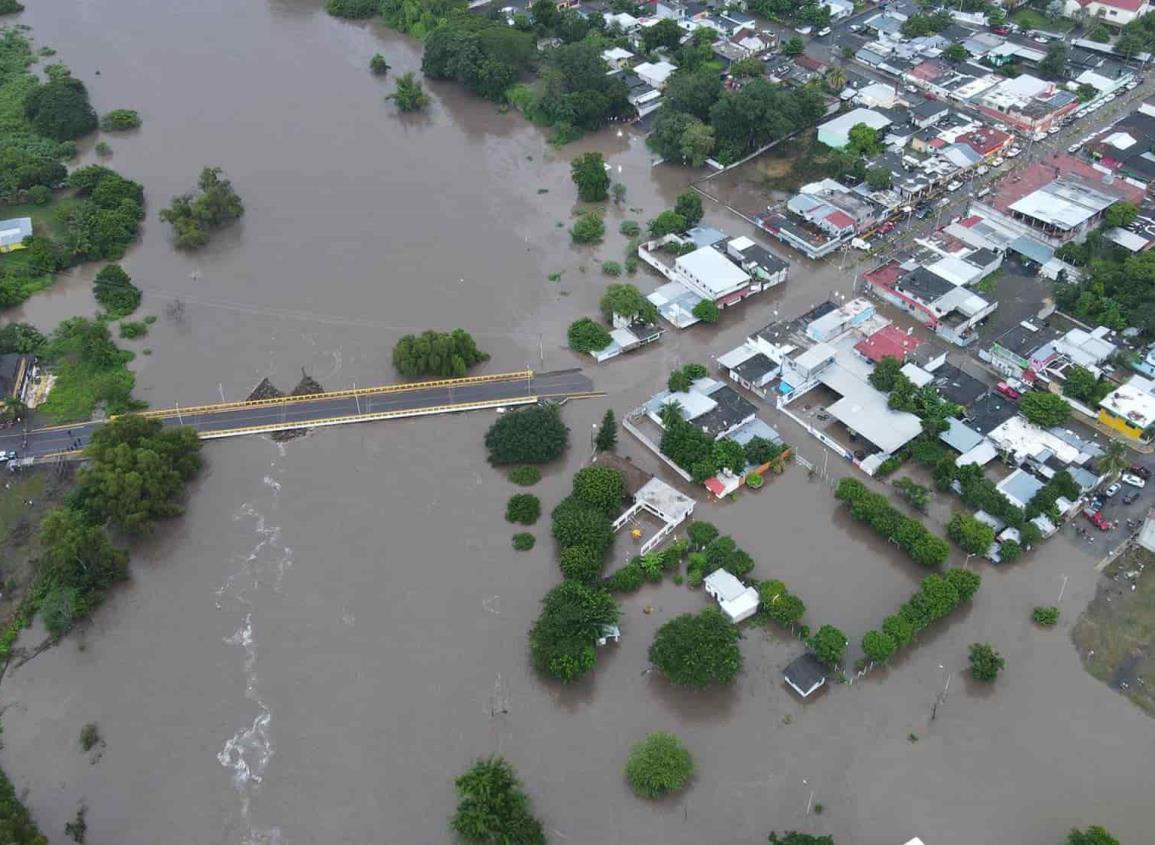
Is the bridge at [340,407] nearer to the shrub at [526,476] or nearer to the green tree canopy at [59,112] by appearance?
the shrub at [526,476]

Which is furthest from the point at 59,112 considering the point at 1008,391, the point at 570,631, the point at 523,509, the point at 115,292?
the point at 1008,391

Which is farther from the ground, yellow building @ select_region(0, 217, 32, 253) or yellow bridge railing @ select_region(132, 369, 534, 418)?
yellow building @ select_region(0, 217, 32, 253)

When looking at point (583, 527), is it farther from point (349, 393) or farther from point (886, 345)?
point (886, 345)

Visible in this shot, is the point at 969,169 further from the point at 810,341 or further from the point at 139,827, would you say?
the point at 139,827

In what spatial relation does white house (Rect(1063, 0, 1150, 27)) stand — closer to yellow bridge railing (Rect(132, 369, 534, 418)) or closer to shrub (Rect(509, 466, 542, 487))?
yellow bridge railing (Rect(132, 369, 534, 418))

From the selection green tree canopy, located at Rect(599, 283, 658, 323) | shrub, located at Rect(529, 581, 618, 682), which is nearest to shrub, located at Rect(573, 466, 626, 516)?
shrub, located at Rect(529, 581, 618, 682)

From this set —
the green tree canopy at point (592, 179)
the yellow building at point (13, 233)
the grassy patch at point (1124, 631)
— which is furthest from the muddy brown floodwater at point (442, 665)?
the green tree canopy at point (592, 179)
